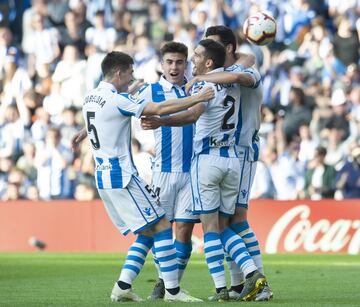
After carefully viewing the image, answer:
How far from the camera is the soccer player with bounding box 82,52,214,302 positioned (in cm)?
988

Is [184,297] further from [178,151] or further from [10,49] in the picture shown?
[10,49]

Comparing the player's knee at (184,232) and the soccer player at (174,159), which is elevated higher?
the soccer player at (174,159)

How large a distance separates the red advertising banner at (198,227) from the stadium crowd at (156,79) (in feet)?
2.21

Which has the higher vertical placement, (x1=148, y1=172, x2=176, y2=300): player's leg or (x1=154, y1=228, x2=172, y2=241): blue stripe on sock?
(x1=148, y1=172, x2=176, y2=300): player's leg

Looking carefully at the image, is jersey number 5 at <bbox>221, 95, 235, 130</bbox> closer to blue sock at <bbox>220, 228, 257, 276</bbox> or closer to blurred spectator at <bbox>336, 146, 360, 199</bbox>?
blue sock at <bbox>220, 228, 257, 276</bbox>

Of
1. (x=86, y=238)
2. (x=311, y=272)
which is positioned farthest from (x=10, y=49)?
(x=311, y=272)

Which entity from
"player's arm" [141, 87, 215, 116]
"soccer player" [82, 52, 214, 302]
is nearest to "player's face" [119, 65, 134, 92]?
"soccer player" [82, 52, 214, 302]

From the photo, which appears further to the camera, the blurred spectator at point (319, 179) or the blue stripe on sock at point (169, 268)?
the blurred spectator at point (319, 179)

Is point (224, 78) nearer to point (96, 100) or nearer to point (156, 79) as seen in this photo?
point (96, 100)

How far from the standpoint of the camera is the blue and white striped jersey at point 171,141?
35.1ft

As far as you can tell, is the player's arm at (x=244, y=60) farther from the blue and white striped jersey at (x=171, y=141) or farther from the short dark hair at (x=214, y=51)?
the blue and white striped jersey at (x=171, y=141)

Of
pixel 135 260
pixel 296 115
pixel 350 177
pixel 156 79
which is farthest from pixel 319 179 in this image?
pixel 135 260

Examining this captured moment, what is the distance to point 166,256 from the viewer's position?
9.99 meters

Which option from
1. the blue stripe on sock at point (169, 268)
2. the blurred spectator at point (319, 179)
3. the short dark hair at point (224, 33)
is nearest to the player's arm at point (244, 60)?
the short dark hair at point (224, 33)
